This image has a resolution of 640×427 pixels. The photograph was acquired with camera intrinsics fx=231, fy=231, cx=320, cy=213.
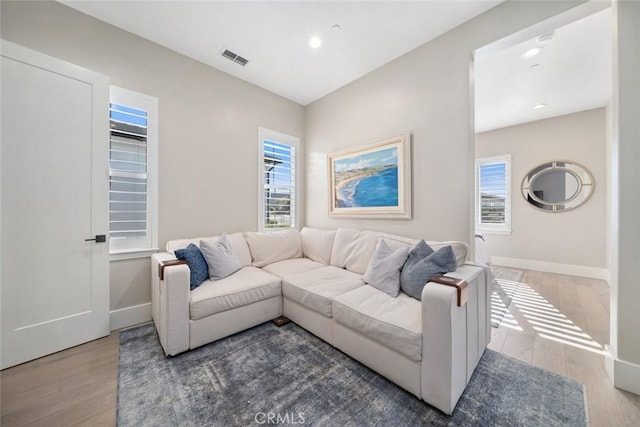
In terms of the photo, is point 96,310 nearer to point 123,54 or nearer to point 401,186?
point 123,54

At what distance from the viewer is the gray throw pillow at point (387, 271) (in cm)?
192

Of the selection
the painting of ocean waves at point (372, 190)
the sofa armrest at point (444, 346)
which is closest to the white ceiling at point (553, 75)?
the painting of ocean waves at point (372, 190)

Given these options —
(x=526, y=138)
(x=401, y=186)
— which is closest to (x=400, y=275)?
(x=401, y=186)

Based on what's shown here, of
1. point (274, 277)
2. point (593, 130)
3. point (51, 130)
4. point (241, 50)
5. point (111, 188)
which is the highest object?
point (241, 50)

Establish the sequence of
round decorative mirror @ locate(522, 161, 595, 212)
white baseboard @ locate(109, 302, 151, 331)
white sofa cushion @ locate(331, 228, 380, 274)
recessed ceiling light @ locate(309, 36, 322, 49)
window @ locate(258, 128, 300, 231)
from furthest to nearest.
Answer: round decorative mirror @ locate(522, 161, 595, 212) → window @ locate(258, 128, 300, 231) → white sofa cushion @ locate(331, 228, 380, 274) → recessed ceiling light @ locate(309, 36, 322, 49) → white baseboard @ locate(109, 302, 151, 331)

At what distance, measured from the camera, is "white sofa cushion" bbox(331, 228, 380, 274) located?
2511 millimetres

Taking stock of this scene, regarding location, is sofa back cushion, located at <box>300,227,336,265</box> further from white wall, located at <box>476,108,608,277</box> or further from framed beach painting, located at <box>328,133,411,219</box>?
white wall, located at <box>476,108,608,277</box>

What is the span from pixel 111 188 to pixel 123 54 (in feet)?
4.42

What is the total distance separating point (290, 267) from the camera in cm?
274

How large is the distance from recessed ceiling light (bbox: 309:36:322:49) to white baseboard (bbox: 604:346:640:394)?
139 inches

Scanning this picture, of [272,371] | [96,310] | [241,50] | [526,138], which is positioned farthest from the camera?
[526,138]

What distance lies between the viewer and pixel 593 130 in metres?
3.83

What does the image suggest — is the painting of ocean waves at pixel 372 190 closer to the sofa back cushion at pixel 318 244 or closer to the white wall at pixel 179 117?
the sofa back cushion at pixel 318 244

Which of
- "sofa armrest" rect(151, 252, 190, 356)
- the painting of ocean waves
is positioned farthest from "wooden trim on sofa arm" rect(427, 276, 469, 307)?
"sofa armrest" rect(151, 252, 190, 356)
